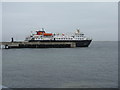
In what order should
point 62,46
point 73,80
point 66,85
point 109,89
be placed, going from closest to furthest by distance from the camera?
1. point 109,89
2. point 66,85
3. point 73,80
4. point 62,46

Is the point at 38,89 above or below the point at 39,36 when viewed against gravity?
below

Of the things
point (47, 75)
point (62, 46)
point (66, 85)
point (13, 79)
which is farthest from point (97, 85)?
point (62, 46)

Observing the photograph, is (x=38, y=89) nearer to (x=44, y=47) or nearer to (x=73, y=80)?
(x=73, y=80)

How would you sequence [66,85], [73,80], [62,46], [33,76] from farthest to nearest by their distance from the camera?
[62,46]
[33,76]
[73,80]
[66,85]

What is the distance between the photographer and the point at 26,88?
11203 millimetres

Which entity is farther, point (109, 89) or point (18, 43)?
point (18, 43)

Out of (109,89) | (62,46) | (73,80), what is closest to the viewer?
(109,89)

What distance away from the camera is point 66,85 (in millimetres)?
11797

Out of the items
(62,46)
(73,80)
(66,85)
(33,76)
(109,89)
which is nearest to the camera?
(109,89)

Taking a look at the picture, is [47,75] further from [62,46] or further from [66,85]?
[62,46]

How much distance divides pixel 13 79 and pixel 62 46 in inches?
1337

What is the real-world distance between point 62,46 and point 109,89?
119 feet

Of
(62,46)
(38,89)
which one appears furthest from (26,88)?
(62,46)

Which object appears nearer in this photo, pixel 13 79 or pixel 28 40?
pixel 13 79
